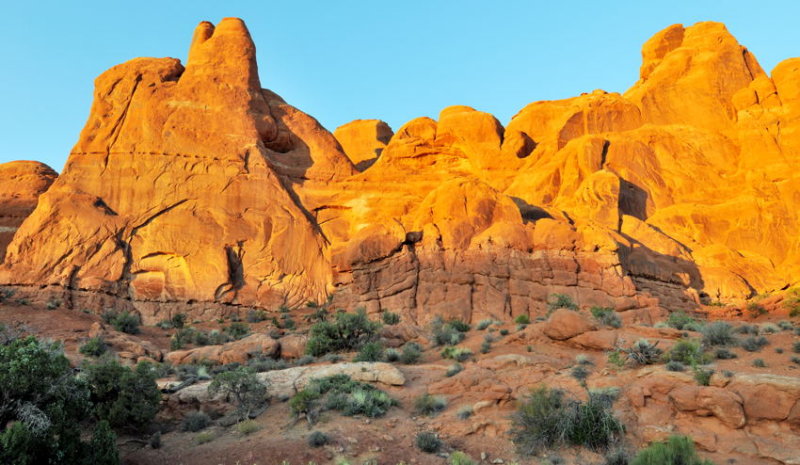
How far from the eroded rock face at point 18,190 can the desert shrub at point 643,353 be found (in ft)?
153

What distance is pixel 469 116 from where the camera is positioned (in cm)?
5512

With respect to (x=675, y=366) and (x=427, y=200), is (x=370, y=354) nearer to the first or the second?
(x=675, y=366)

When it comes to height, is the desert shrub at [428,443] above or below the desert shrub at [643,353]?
below

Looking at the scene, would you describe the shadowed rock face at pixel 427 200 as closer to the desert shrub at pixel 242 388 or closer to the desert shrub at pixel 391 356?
the desert shrub at pixel 391 356

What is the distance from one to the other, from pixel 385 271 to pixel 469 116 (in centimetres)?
2380

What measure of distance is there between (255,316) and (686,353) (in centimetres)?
2791

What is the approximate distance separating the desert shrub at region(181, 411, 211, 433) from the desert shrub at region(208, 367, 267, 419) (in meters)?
0.82

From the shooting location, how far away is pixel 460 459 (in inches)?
462

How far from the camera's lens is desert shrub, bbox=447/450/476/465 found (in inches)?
457

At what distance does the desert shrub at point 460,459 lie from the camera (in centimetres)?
1162

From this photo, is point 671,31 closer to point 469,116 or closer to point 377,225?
point 469,116

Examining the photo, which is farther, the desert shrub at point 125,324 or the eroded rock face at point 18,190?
the eroded rock face at point 18,190

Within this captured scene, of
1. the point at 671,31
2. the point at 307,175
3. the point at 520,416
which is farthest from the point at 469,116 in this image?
the point at 520,416

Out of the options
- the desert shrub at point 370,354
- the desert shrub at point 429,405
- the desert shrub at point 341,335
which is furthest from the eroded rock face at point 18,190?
the desert shrub at point 429,405
